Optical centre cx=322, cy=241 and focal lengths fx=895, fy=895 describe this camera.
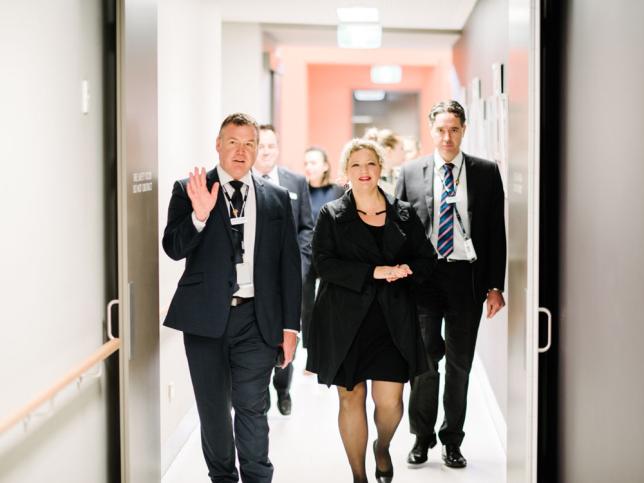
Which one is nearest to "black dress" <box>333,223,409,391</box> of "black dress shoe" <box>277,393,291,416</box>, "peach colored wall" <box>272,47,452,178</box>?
"black dress shoe" <box>277,393,291,416</box>

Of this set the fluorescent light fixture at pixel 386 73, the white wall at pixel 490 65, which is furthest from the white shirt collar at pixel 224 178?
the fluorescent light fixture at pixel 386 73

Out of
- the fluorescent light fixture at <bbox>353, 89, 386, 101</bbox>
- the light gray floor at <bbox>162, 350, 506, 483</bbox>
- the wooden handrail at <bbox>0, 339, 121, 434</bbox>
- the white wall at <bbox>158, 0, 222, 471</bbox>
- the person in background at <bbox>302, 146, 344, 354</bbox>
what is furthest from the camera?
the fluorescent light fixture at <bbox>353, 89, 386, 101</bbox>

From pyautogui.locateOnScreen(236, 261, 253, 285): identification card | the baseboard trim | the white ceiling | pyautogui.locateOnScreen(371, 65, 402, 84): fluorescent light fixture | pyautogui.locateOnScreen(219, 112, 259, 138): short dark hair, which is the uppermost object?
pyautogui.locateOnScreen(371, 65, 402, 84): fluorescent light fixture

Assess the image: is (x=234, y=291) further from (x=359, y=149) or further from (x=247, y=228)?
(x=359, y=149)

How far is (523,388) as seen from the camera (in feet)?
11.9

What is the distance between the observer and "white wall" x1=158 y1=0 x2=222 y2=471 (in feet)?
16.0

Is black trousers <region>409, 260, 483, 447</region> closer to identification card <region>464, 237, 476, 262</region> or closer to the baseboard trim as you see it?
identification card <region>464, 237, 476, 262</region>

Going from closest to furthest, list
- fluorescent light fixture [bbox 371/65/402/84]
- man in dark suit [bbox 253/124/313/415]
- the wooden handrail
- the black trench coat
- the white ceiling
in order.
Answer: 1. the wooden handrail
2. the black trench coat
3. man in dark suit [bbox 253/124/313/415]
4. the white ceiling
5. fluorescent light fixture [bbox 371/65/402/84]

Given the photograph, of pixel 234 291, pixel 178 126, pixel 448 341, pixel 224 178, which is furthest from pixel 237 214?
pixel 178 126

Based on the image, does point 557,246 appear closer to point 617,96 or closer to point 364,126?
point 617,96

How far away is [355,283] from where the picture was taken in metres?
3.86

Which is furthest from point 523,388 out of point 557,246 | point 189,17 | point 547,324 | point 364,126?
point 364,126

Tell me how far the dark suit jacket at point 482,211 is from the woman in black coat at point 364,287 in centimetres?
45

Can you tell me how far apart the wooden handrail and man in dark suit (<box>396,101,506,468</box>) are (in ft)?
5.30
